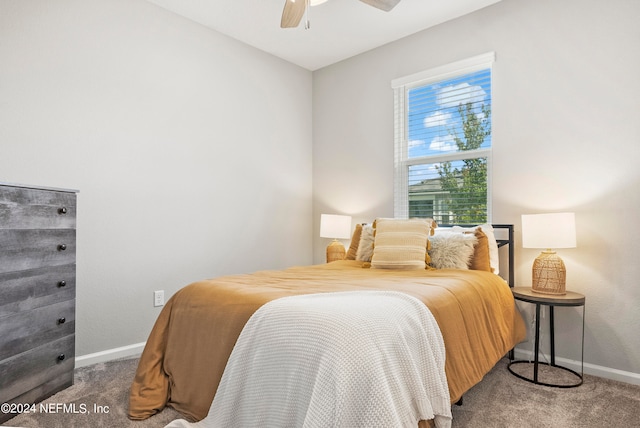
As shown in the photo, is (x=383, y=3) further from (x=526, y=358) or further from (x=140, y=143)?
(x=526, y=358)

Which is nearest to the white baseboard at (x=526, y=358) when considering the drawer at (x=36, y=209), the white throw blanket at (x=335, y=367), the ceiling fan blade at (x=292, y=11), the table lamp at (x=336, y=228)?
the drawer at (x=36, y=209)

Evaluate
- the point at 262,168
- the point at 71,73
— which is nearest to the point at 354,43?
the point at 262,168

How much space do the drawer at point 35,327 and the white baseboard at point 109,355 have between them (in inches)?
21.8

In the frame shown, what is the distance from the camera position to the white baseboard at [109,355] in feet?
8.47

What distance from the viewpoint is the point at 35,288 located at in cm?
194

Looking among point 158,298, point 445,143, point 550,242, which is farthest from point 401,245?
point 158,298

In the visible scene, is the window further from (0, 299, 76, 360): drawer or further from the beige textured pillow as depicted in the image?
(0, 299, 76, 360): drawer

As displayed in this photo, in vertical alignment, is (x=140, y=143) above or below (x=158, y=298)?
above

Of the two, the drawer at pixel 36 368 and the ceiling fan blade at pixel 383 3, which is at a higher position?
the ceiling fan blade at pixel 383 3

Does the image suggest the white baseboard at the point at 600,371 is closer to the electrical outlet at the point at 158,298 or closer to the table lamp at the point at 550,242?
the table lamp at the point at 550,242

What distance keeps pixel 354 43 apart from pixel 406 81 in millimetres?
636

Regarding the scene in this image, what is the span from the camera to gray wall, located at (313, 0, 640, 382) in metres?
2.39

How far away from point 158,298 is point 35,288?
3.65ft

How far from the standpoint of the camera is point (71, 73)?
99.7 inches
